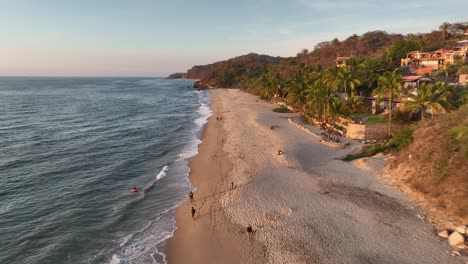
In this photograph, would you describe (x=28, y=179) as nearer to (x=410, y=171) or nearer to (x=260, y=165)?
(x=260, y=165)

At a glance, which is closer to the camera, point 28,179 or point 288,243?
point 288,243

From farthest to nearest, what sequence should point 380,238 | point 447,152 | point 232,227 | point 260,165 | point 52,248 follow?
point 260,165
point 447,152
point 232,227
point 52,248
point 380,238

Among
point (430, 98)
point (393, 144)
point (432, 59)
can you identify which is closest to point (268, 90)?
point (432, 59)

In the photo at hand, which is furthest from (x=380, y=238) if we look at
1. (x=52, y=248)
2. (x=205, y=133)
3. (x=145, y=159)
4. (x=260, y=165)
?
(x=205, y=133)

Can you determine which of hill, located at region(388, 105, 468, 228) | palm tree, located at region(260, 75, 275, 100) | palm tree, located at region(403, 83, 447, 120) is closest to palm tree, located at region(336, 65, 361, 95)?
palm tree, located at region(403, 83, 447, 120)

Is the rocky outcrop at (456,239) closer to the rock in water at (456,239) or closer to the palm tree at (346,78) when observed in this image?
the rock in water at (456,239)
